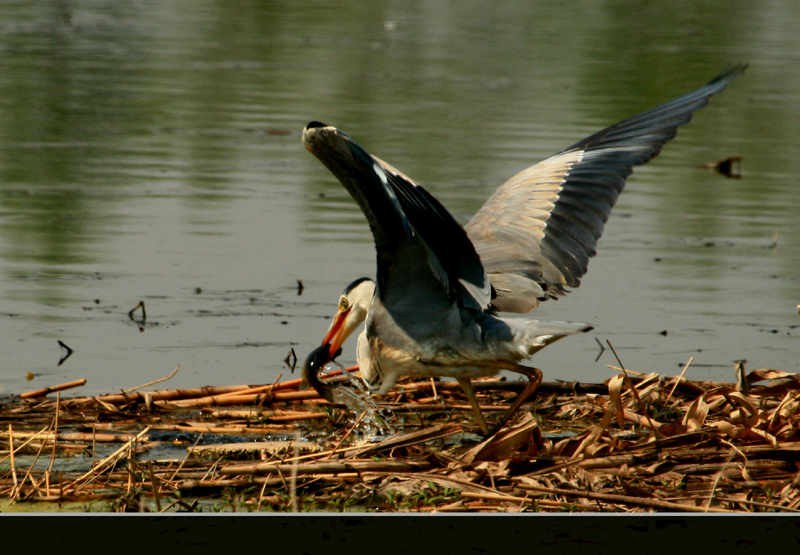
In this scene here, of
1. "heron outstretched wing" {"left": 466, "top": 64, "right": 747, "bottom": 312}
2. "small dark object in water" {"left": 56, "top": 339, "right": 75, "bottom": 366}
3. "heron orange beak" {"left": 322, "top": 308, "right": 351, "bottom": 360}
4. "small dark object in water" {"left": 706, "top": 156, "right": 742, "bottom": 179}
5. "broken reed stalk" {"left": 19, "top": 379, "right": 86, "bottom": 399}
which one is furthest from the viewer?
"small dark object in water" {"left": 706, "top": 156, "right": 742, "bottom": 179}

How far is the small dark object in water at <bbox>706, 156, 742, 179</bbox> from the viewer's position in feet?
38.2

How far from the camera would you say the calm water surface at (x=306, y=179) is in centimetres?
676

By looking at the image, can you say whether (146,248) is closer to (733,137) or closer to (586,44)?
(733,137)

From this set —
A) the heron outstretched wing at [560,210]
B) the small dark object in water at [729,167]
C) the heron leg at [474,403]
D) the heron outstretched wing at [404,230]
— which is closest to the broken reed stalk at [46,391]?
the heron outstretched wing at [404,230]

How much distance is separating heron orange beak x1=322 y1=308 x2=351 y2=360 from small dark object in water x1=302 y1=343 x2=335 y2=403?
0.02 metres

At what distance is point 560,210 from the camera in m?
5.55

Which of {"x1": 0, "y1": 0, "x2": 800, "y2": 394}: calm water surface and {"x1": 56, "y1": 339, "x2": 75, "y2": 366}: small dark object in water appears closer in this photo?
{"x1": 56, "y1": 339, "x2": 75, "y2": 366}: small dark object in water

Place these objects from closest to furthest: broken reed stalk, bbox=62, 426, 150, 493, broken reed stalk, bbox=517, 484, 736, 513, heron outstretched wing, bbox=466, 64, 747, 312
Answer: broken reed stalk, bbox=517, 484, 736, 513, broken reed stalk, bbox=62, 426, 150, 493, heron outstretched wing, bbox=466, 64, 747, 312

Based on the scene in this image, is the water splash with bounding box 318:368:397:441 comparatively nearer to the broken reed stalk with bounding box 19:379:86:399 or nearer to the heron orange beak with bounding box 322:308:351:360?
the heron orange beak with bounding box 322:308:351:360

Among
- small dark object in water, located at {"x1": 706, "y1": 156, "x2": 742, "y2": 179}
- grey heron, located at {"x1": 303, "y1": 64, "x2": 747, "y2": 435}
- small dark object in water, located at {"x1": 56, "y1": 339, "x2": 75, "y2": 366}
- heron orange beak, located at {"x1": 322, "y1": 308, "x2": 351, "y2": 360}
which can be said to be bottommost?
small dark object in water, located at {"x1": 56, "y1": 339, "x2": 75, "y2": 366}

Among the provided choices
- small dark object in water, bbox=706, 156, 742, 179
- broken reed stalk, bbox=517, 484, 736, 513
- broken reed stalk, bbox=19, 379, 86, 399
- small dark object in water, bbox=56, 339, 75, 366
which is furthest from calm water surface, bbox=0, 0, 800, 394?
broken reed stalk, bbox=517, 484, 736, 513

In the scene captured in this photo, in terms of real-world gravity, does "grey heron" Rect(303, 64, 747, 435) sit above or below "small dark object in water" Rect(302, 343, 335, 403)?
above

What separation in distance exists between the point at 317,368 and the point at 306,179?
6107 millimetres

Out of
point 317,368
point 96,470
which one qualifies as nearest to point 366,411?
point 317,368
